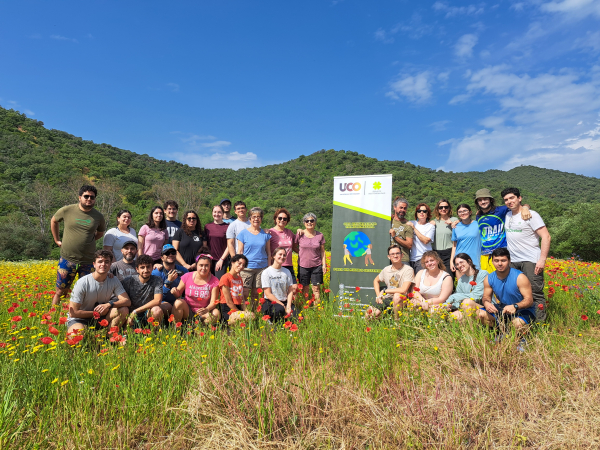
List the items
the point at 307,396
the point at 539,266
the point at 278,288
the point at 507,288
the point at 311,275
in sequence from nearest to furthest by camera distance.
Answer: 1. the point at 307,396
2. the point at 507,288
3. the point at 539,266
4. the point at 278,288
5. the point at 311,275

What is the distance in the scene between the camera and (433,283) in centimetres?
487

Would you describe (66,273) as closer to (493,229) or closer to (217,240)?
(217,240)

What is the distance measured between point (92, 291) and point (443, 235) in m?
5.67

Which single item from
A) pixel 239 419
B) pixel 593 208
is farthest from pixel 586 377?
pixel 593 208

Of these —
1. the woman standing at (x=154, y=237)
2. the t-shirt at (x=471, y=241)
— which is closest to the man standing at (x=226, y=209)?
the woman standing at (x=154, y=237)

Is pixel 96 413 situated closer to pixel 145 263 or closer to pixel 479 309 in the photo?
pixel 145 263

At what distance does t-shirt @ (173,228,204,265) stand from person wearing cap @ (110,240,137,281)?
0.81 meters

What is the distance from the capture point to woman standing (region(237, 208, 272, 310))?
5.65 metres

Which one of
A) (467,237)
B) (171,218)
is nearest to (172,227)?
(171,218)

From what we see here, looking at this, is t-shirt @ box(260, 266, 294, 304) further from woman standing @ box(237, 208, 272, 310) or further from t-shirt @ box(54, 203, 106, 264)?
t-shirt @ box(54, 203, 106, 264)

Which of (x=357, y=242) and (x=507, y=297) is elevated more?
(x=357, y=242)

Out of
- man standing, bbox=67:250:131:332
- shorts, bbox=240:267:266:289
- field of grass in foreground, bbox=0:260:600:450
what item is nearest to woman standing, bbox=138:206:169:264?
man standing, bbox=67:250:131:332

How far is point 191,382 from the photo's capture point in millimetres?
2676

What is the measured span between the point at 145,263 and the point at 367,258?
3.93 m
